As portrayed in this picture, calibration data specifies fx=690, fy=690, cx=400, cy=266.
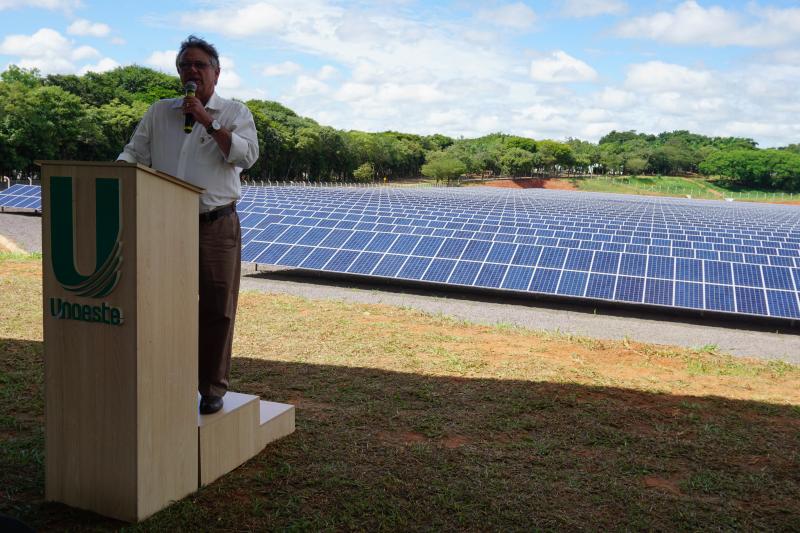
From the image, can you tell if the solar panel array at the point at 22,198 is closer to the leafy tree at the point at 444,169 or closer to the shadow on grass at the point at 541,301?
the shadow on grass at the point at 541,301

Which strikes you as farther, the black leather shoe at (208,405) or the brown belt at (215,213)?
the black leather shoe at (208,405)

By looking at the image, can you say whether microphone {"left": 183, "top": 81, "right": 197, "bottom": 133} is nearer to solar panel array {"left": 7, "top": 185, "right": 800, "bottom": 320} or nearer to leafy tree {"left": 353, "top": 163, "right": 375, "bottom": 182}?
solar panel array {"left": 7, "top": 185, "right": 800, "bottom": 320}

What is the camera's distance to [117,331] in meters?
3.67

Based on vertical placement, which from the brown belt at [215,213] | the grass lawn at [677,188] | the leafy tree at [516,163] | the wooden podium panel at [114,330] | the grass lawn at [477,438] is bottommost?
the grass lawn at [477,438]

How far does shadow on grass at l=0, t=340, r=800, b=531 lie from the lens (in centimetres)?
429

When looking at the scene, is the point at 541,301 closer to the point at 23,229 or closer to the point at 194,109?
the point at 194,109

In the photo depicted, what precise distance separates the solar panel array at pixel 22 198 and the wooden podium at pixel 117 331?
26001mm

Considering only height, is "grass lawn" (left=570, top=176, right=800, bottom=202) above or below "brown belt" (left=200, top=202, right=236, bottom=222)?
above

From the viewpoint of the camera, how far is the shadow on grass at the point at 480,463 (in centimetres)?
429

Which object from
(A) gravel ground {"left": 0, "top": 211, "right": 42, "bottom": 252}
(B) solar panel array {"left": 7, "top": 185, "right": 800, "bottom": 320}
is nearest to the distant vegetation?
(A) gravel ground {"left": 0, "top": 211, "right": 42, "bottom": 252}

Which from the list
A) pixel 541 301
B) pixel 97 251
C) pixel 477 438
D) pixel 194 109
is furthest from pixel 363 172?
pixel 97 251

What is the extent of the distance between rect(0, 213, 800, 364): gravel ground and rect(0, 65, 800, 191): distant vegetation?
41.9 metres

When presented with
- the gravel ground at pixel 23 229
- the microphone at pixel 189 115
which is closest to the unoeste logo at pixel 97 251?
the microphone at pixel 189 115

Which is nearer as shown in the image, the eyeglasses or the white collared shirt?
the eyeglasses
